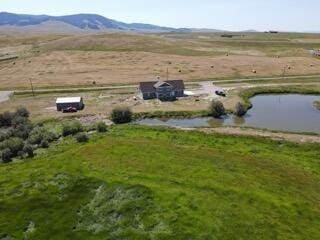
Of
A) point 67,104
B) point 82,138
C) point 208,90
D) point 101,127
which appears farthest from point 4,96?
point 208,90

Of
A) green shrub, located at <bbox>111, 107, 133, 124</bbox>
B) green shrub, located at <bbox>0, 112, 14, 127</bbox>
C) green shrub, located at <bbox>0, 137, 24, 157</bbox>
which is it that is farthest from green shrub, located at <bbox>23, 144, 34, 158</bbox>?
green shrub, located at <bbox>111, 107, 133, 124</bbox>

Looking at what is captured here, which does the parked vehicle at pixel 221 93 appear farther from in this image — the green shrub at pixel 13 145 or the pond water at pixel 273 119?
the green shrub at pixel 13 145

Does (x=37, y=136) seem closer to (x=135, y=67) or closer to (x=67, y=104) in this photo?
(x=67, y=104)

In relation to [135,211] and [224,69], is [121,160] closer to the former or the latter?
[135,211]

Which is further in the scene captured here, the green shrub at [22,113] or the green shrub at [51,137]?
the green shrub at [22,113]

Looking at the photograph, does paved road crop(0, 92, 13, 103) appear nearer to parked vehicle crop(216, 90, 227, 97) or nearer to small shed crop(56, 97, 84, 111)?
small shed crop(56, 97, 84, 111)

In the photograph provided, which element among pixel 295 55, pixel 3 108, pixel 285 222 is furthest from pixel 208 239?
pixel 295 55

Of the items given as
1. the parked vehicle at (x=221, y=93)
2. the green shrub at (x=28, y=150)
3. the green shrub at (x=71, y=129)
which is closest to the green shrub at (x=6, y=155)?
the green shrub at (x=28, y=150)
